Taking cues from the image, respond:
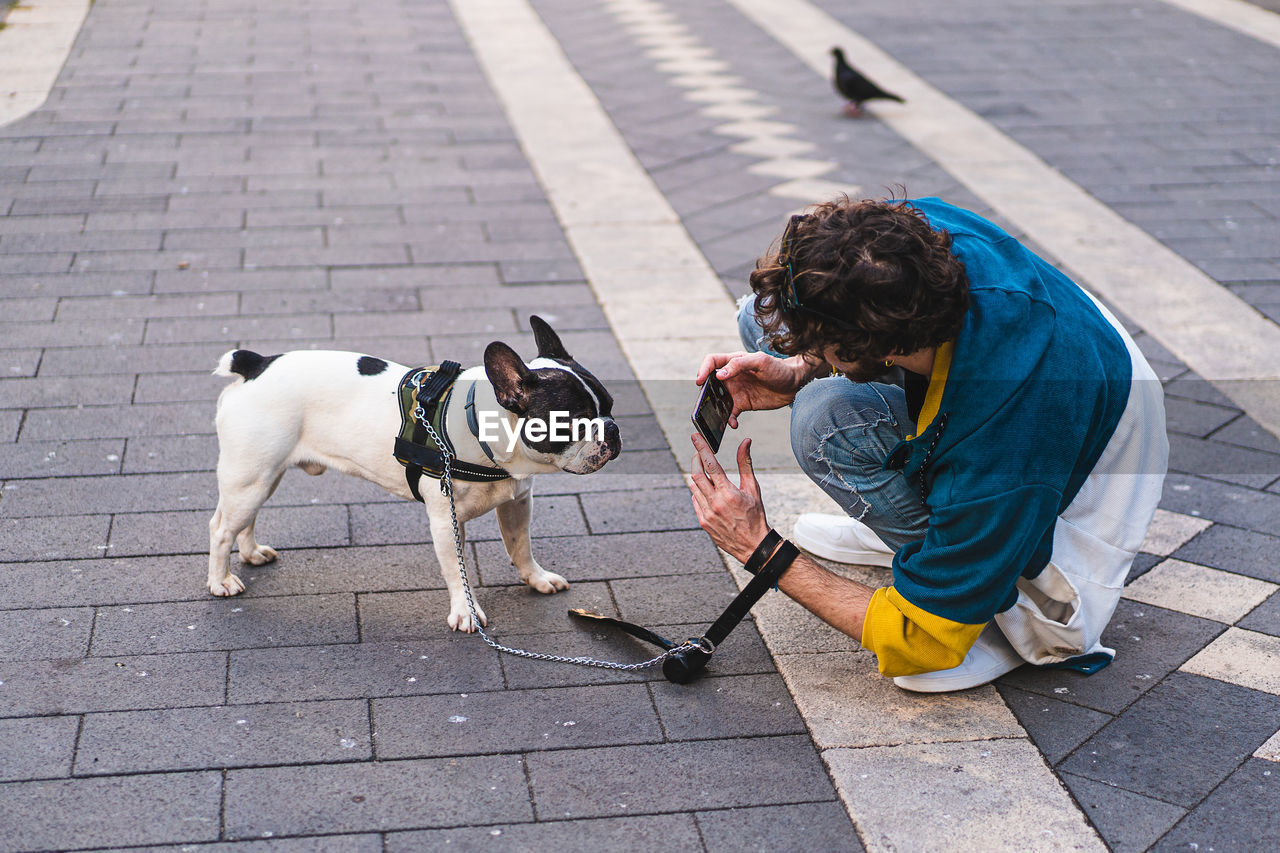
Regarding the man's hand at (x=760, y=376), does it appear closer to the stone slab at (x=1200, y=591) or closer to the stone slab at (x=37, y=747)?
the stone slab at (x=1200, y=591)

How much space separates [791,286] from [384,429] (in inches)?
45.3

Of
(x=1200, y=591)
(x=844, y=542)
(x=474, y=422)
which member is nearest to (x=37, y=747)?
(x=474, y=422)

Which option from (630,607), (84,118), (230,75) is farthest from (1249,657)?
(230,75)

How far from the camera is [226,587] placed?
11.0 ft

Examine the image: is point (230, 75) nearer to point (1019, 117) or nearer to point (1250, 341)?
point (1019, 117)

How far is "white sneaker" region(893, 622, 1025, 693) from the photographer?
3070 millimetres

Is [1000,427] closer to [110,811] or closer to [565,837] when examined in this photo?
[565,837]

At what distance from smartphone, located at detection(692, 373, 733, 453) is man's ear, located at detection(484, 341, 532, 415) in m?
0.45

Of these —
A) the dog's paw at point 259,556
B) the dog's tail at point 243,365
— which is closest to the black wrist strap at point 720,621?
the dog's paw at point 259,556

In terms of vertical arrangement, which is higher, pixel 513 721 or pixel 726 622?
pixel 726 622

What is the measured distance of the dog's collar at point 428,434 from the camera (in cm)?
297

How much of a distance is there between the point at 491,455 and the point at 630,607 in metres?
0.74

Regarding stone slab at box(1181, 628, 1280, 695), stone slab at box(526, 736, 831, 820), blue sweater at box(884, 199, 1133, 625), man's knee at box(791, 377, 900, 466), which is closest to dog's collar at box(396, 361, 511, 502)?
stone slab at box(526, 736, 831, 820)

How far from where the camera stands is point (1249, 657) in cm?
325
